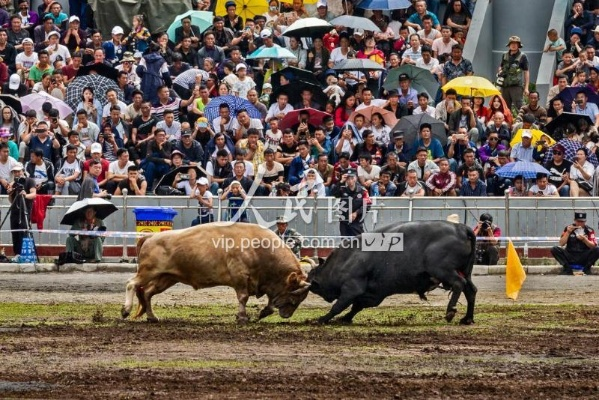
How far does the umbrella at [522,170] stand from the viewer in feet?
103

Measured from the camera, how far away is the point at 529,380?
1700 cm

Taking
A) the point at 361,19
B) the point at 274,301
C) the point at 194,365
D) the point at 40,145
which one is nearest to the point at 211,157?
the point at 40,145

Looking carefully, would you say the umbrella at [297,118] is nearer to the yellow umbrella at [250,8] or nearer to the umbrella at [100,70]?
the umbrella at [100,70]

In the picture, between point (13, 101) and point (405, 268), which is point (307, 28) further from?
point (405, 268)

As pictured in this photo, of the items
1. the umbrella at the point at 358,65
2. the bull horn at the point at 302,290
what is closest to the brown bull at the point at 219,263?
the bull horn at the point at 302,290

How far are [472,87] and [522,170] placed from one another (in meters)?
3.48

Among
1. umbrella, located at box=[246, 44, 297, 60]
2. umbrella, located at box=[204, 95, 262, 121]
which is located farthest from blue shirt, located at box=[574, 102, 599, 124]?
umbrella, located at box=[246, 44, 297, 60]

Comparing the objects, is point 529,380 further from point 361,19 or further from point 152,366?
point 361,19

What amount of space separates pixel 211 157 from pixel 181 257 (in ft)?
37.4

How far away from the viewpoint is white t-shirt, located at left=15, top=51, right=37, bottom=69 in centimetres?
3744

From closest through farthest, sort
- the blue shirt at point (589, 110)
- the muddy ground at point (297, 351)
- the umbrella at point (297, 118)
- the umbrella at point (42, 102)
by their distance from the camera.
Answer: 1. the muddy ground at point (297, 351)
2. the blue shirt at point (589, 110)
3. the umbrella at point (297, 118)
4. the umbrella at point (42, 102)

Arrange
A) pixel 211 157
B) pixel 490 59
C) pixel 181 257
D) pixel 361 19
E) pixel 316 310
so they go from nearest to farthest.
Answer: pixel 181 257 < pixel 316 310 < pixel 211 157 < pixel 361 19 < pixel 490 59

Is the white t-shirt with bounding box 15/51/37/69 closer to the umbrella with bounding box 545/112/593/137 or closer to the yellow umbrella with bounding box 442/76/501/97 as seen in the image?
the yellow umbrella with bounding box 442/76/501/97

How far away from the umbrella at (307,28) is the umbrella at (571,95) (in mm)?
5915
